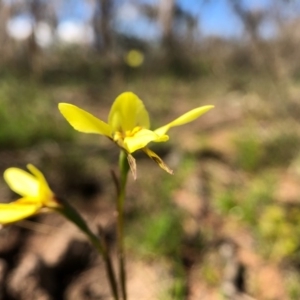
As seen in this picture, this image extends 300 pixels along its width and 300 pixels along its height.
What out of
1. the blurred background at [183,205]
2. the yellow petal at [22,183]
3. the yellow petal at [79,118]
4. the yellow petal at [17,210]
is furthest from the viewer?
the blurred background at [183,205]

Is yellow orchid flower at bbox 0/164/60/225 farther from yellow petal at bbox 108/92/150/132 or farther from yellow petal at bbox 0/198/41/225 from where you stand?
→ yellow petal at bbox 108/92/150/132

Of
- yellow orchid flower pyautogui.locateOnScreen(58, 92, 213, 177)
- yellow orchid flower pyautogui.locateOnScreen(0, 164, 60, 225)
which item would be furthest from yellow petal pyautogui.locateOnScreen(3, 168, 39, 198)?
yellow orchid flower pyautogui.locateOnScreen(58, 92, 213, 177)

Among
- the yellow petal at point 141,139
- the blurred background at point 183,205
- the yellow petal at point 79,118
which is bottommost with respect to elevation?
the blurred background at point 183,205

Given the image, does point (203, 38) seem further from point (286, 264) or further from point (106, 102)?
point (286, 264)

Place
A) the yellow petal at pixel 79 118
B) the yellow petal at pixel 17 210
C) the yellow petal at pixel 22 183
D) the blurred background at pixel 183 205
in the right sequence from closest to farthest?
the yellow petal at pixel 79 118 → the yellow petal at pixel 17 210 → the yellow petal at pixel 22 183 → the blurred background at pixel 183 205

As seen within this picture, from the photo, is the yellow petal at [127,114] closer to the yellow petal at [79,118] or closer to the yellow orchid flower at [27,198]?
the yellow petal at [79,118]

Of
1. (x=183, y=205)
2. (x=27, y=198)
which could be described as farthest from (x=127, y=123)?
(x=183, y=205)

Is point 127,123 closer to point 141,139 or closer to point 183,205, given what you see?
point 141,139

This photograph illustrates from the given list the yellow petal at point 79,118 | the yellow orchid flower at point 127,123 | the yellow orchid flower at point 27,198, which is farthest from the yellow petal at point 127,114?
the yellow orchid flower at point 27,198
